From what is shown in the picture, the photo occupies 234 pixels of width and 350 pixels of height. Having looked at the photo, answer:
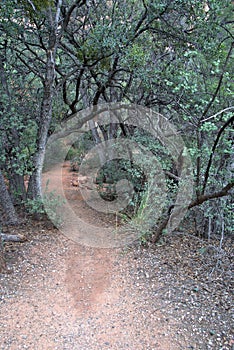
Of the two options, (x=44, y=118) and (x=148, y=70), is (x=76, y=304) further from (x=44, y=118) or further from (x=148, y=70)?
(x=148, y=70)

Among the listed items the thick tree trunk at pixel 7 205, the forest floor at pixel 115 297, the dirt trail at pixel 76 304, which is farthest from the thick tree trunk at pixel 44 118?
the dirt trail at pixel 76 304

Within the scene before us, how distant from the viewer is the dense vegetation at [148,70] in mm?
3107

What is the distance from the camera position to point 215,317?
7.75ft

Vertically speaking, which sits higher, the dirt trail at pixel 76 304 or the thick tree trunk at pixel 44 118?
the thick tree trunk at pixel 44 118

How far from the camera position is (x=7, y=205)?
400 centimetres

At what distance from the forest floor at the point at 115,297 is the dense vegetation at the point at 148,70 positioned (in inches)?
19.1

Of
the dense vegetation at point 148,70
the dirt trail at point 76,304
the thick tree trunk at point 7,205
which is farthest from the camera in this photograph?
the thick tree trunk at point 7,205

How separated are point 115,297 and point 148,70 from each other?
8.75 ft

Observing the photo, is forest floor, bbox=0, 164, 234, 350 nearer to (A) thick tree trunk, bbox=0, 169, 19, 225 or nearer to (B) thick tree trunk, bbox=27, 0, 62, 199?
(A) thick tree trunk, bbox=0, 169, 19, 225

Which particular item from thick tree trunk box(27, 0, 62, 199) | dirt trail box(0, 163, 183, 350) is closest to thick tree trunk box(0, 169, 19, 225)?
thick tree trunk box(27, 0, 62, 199)

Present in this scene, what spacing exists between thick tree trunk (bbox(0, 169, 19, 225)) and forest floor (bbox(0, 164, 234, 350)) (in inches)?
17.5

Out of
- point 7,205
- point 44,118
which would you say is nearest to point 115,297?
point 7,205

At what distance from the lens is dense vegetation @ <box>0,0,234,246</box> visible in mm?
3107

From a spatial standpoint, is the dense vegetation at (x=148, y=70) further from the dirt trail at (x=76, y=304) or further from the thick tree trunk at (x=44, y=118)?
the dirt trail at (x=76, y=304)
